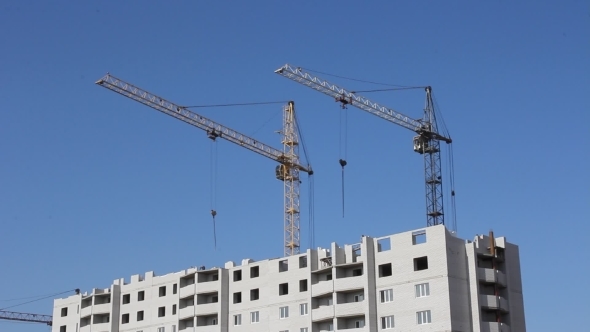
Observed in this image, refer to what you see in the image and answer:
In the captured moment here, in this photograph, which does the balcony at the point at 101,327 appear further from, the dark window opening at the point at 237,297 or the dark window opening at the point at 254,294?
the dark window opening at the point at 254,294

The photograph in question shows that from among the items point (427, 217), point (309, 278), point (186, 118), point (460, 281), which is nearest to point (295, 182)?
point (186, 118)

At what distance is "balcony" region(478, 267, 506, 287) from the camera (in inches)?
4221

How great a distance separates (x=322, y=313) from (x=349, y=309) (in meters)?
3.80

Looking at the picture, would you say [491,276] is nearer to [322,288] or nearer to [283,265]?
[322,288]

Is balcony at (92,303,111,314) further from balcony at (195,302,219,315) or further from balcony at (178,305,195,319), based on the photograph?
balcony at (195,302,219,315)

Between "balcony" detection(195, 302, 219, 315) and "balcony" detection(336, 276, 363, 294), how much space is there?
20122mm

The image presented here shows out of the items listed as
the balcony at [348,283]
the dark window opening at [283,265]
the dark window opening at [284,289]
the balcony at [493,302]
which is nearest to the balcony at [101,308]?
the dark window opening at [283,265]

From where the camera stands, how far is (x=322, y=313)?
111312mm

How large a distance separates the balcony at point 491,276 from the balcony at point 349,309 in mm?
13850

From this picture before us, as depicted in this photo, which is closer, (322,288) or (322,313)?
(322,313)

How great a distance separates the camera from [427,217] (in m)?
132

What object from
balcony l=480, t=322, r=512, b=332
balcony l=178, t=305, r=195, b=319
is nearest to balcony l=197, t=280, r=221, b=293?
balcony l=178, t=305, r=195, b=319

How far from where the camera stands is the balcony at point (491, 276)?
352 ft

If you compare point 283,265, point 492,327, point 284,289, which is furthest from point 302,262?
point 492,327
